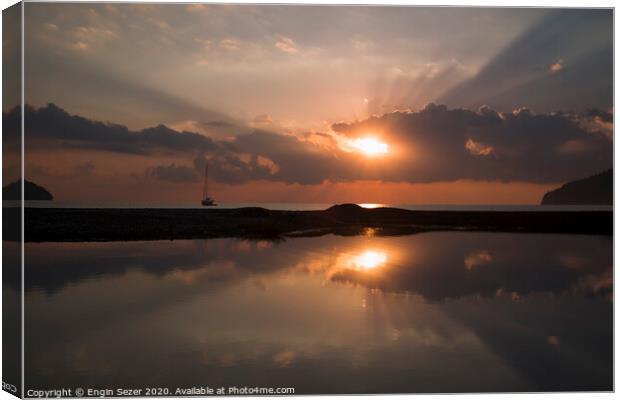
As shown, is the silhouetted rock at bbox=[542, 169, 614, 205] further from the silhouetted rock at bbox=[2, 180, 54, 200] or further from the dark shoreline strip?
the silhouetted rock at bbox=[2, 180, 54, 200]

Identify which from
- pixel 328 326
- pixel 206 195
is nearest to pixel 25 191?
pixel 206 195

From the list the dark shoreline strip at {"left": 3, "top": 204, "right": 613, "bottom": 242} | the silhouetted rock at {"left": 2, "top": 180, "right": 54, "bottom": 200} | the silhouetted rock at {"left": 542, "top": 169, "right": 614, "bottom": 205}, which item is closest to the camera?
the silhouetted rock at {"left": 2, "top": 180, "right": 54, "bottom": 200}

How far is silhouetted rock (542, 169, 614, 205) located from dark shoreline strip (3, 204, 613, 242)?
0.62 feet

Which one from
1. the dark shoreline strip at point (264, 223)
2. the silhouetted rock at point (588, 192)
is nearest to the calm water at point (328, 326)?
the dark shoreline strip at point (264, 223)

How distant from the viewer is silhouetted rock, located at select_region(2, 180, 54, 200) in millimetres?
5600

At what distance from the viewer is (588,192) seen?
679cm

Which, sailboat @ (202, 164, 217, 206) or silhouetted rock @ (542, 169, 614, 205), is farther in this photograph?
sailboat @ (202, 164, 217, 206)

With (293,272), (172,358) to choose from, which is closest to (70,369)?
(172,358)

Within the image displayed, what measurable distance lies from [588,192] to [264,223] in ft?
16.2

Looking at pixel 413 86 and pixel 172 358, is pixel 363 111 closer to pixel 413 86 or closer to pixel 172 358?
pixel 413 86

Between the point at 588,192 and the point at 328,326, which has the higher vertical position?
the point at 588,192

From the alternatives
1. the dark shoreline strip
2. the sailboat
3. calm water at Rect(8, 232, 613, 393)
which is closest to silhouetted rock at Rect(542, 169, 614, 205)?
the dark shoreline strip

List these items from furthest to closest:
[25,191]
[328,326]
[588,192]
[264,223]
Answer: [264,223] → [588,192] → [328,326] → [25,191]

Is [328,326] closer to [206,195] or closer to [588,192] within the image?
[206,195]
